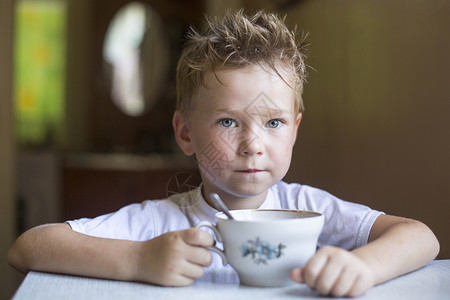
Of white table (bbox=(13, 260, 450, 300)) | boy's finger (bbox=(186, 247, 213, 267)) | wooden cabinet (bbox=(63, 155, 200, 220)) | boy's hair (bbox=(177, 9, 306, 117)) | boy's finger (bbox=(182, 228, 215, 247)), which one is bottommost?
wooden cabinet (bbox=(63, 155, 200, 220))

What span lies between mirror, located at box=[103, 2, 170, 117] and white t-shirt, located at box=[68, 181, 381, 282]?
2913 millimetres

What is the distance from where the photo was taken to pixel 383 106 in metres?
1.42

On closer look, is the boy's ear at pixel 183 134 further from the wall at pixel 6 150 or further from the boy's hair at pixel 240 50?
the wall at pixel 6 150

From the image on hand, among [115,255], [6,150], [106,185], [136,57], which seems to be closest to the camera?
[115,255]

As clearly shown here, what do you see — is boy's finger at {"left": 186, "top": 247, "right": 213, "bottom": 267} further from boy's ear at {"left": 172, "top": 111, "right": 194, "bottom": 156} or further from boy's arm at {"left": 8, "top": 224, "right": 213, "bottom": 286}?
boy's ear at {"left": 172, "top": 111, "right": 194, "bottom": 156}

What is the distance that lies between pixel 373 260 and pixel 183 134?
488mm

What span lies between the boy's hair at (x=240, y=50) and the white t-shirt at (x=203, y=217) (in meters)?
0.18

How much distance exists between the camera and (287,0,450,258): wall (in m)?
1.16

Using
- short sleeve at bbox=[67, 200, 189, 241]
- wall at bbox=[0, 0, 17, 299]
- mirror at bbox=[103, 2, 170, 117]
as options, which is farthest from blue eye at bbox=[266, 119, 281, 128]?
mirror at bbox=[103, 2, 170, 117]

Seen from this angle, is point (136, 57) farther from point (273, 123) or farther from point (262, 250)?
point (262, 250)

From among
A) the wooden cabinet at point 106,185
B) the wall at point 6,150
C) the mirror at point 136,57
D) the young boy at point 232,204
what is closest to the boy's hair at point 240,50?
the young boy at point 232,204

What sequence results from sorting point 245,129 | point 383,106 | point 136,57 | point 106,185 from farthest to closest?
point 136,57 < point 106,185 < point 383,106 < point 245,129

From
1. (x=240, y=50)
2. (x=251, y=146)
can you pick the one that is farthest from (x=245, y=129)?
(x=240, y=50)

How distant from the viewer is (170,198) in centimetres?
107
